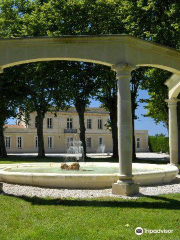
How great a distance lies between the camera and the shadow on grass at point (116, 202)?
794 centimetres

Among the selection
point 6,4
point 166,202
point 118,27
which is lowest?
point 166,202

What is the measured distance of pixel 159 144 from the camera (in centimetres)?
6012

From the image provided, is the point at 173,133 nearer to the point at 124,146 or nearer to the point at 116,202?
the point at 124,146

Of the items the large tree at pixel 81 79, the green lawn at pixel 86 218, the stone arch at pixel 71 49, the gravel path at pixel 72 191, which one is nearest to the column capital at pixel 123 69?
the stone arch at pixel 71 49

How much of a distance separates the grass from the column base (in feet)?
2.01

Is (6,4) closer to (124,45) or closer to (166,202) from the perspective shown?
(124,45)

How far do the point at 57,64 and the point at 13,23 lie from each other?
324 inches

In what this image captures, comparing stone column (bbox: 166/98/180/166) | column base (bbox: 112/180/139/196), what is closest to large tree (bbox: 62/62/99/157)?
stone column (bbox: 166/98/180/166)

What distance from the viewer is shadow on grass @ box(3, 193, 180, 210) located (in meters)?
7.94

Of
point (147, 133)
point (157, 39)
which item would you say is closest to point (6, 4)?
point (157, 39)

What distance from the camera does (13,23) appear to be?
31250 mm

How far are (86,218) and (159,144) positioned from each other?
54962 mm

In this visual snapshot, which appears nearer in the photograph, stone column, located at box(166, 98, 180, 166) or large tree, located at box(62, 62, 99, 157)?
stone column, located at box(166, 98, 180, 166)

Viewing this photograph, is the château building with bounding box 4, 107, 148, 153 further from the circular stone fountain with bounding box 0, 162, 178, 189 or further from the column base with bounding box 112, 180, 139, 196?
the column base with bounding box 112, 180, 139, 196
